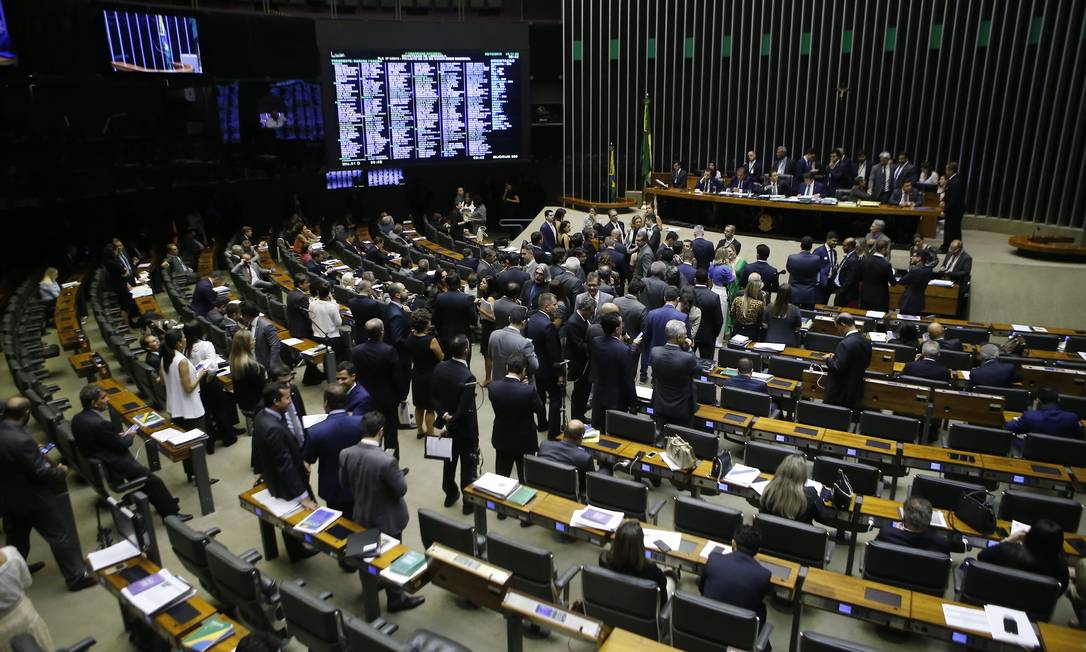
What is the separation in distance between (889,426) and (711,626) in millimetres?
3438

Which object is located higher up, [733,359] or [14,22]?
[14,22]

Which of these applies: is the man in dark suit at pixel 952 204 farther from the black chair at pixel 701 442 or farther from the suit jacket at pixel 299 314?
the suit jacket at pixel 299 314

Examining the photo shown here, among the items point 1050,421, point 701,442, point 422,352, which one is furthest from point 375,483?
point 1050,421

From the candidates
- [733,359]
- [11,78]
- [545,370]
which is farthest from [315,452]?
[11,78]

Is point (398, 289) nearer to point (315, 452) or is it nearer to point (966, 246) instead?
point (315, 452)

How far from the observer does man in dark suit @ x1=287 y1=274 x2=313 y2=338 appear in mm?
9172

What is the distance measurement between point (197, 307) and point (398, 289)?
3317 millimetres

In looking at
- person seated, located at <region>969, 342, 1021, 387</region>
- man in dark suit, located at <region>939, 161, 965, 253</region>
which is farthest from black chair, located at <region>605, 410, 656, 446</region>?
man in dark suit, located at <region>939, 161, 965, 253</region>

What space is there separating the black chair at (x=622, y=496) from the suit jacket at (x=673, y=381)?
4.07 feet

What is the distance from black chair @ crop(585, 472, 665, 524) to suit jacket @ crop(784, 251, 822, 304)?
19.9 ft

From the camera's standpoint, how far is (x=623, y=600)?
4.23 meters

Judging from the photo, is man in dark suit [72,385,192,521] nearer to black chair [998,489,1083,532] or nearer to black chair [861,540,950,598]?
black chair [861,540,950,598]

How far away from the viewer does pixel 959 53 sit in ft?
48.8

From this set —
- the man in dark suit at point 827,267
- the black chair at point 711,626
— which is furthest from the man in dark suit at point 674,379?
the man in dark suit at point 827,267
